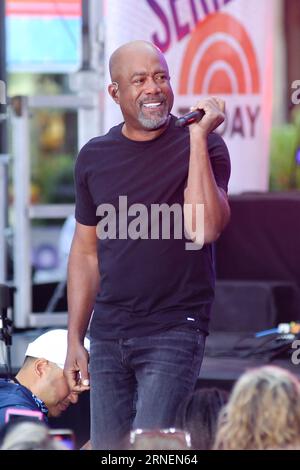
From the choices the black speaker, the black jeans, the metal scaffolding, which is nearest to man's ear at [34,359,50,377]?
the black jeans

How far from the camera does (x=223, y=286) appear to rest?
6.98 metres

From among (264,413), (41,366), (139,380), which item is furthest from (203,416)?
(41,366)

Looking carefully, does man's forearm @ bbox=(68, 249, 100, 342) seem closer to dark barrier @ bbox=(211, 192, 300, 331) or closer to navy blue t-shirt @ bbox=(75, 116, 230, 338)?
navy blue t-shirt @ bbox=(75, 116, 230, 338)

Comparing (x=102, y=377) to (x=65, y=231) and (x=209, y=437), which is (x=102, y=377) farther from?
(x=65, y=231)

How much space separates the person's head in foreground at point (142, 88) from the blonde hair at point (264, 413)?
3.86ft

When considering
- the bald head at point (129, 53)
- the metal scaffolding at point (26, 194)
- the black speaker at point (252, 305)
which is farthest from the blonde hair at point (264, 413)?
the metal scaffolding at point (26, 194)

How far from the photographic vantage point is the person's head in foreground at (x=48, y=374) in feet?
14.3

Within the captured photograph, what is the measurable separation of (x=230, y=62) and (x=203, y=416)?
3.99m

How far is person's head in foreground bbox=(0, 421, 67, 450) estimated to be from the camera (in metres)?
2.68

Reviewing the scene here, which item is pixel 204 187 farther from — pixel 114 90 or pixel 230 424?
pixel 230 424

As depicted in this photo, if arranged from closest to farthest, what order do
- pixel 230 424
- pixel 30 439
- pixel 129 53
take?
pixel 30 439, pixel 230 424, pixel 129 53

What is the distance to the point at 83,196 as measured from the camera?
156 inches

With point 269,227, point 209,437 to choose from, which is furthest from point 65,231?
point 209,437

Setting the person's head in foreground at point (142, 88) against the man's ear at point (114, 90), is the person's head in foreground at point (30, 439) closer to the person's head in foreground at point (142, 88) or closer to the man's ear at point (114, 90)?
the person's head in foreground at point (142, 88)
